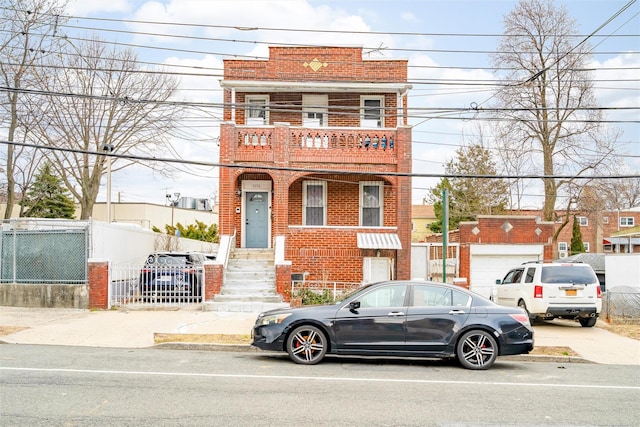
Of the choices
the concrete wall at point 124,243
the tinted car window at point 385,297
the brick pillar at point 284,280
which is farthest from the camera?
the concrete wall at point 124,243

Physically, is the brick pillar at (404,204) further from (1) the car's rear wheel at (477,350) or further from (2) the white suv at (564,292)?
(1) the car's rear wheel at (477,350)

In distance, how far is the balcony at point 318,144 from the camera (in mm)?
21391

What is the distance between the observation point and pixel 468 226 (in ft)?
72.6

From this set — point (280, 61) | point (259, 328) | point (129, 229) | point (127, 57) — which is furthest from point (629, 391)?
point (127, 57)

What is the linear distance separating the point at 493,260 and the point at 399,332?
12.7 metres

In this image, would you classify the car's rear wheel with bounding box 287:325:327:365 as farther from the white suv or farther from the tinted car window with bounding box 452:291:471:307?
the white suv

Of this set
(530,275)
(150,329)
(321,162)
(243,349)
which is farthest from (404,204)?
(243,349)

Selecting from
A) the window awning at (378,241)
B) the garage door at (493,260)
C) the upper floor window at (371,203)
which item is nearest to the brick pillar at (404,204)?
the window awning at (378,241)

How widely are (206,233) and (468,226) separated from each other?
92.7ft

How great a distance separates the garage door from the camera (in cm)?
2209

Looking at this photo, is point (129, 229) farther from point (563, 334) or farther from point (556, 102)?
point (556, 102)

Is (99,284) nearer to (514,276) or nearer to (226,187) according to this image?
(226,187)

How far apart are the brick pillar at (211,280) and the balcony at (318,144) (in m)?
4.48

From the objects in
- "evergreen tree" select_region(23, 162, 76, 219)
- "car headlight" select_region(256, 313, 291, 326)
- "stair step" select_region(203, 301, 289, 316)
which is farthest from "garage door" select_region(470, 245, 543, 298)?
"evergreen tree" select_region(23, 162, 76, 219)
